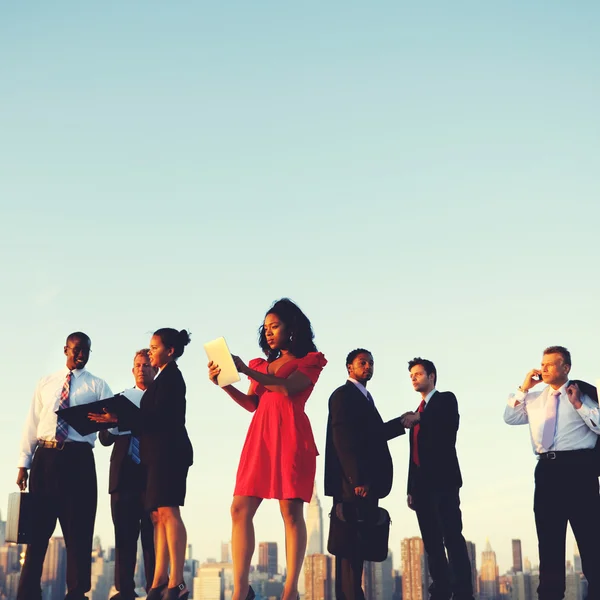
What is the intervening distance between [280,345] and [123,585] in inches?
126

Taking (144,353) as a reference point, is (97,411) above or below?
below

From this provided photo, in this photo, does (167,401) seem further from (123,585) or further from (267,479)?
(123,585)

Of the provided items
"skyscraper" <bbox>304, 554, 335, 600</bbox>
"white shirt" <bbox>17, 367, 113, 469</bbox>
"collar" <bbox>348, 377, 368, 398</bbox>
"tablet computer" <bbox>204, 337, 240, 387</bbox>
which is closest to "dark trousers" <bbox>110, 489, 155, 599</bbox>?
"white shirt" <bbox>17, 367, 113, 469</bbox>

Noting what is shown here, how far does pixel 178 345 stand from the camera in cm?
802

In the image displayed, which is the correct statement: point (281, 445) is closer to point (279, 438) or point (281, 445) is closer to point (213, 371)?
point (279, 438)

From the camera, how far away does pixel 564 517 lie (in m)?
7.93

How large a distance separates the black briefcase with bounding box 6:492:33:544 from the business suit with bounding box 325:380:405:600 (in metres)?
2.69

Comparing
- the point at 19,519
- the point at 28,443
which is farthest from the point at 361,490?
the point at 28,443

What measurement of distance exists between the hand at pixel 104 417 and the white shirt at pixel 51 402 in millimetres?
708

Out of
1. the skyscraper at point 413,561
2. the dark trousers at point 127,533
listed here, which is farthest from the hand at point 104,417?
the skyscraper at point 413,561

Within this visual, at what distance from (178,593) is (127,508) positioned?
1774mm

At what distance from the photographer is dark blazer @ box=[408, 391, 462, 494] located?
8.71 m

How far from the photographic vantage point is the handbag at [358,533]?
316 inches

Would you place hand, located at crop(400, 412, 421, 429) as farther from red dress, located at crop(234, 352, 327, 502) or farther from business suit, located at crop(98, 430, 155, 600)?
business suit, located at crop(98, 430, 155, 600)
